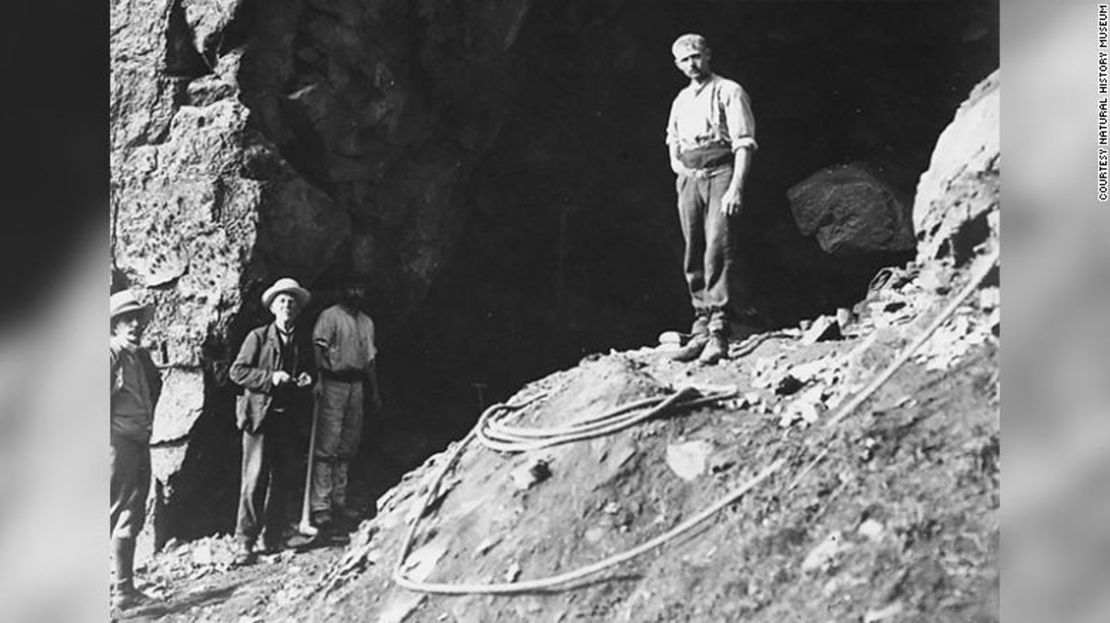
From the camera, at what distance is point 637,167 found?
308 centimetres

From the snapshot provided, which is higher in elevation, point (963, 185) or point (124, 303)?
point (963, 185)

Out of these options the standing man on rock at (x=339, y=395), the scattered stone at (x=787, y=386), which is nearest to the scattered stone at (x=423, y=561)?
the standing man on rock at (x=339, y=395)

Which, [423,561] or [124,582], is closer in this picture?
[423,561]

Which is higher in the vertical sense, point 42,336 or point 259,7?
point 259,7

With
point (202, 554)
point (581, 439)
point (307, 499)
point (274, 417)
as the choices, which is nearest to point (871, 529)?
point (581, 439)

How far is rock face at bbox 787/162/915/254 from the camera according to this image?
9.91 ft

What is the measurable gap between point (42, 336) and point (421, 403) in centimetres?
113

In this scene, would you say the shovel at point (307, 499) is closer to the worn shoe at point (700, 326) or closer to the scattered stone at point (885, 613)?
the worn shoe at point (700, 326)

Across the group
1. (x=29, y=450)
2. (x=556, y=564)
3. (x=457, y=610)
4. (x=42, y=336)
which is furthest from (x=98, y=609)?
(x=556, y=564)

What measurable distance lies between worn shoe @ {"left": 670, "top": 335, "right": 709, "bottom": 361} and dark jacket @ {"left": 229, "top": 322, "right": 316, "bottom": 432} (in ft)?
3.34

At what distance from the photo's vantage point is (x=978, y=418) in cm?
288

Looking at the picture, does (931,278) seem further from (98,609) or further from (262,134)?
(98,609)

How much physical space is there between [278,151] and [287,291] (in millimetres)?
409

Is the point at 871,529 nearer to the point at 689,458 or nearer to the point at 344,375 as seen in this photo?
the point at 689,458
